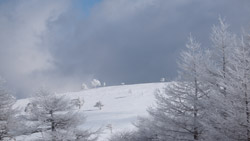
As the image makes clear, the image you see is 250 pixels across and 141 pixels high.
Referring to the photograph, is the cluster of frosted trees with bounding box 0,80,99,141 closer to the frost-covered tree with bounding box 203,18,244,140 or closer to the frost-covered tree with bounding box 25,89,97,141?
the frost-covered tree with bounding box 25,89,97,141

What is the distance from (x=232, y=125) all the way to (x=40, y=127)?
461 inches

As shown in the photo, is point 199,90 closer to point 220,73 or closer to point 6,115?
point 220,73

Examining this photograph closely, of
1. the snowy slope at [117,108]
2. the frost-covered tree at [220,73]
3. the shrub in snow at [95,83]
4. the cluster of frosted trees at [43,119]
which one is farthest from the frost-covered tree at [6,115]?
the shrub in snow at [95,83]

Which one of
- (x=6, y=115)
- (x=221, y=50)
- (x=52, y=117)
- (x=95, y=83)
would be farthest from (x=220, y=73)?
(x=95, y=83)

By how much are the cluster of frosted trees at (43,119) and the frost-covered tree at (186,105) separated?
5.21 metres

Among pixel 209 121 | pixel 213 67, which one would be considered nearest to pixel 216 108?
pixel 209 121

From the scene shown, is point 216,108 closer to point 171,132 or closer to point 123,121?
point 171,132

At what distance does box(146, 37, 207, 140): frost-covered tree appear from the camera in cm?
1400

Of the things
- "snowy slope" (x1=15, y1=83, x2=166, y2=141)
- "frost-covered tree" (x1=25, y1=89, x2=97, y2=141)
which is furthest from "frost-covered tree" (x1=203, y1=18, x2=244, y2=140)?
"snowy slope" (x1=15, y1=83, x2=166, y2=141)

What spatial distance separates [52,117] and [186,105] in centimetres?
811

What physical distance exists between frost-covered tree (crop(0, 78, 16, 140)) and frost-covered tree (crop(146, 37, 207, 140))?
872cm

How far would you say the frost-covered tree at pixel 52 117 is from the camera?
1542cm

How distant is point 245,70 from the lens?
1040 cm

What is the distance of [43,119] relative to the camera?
15.4m
